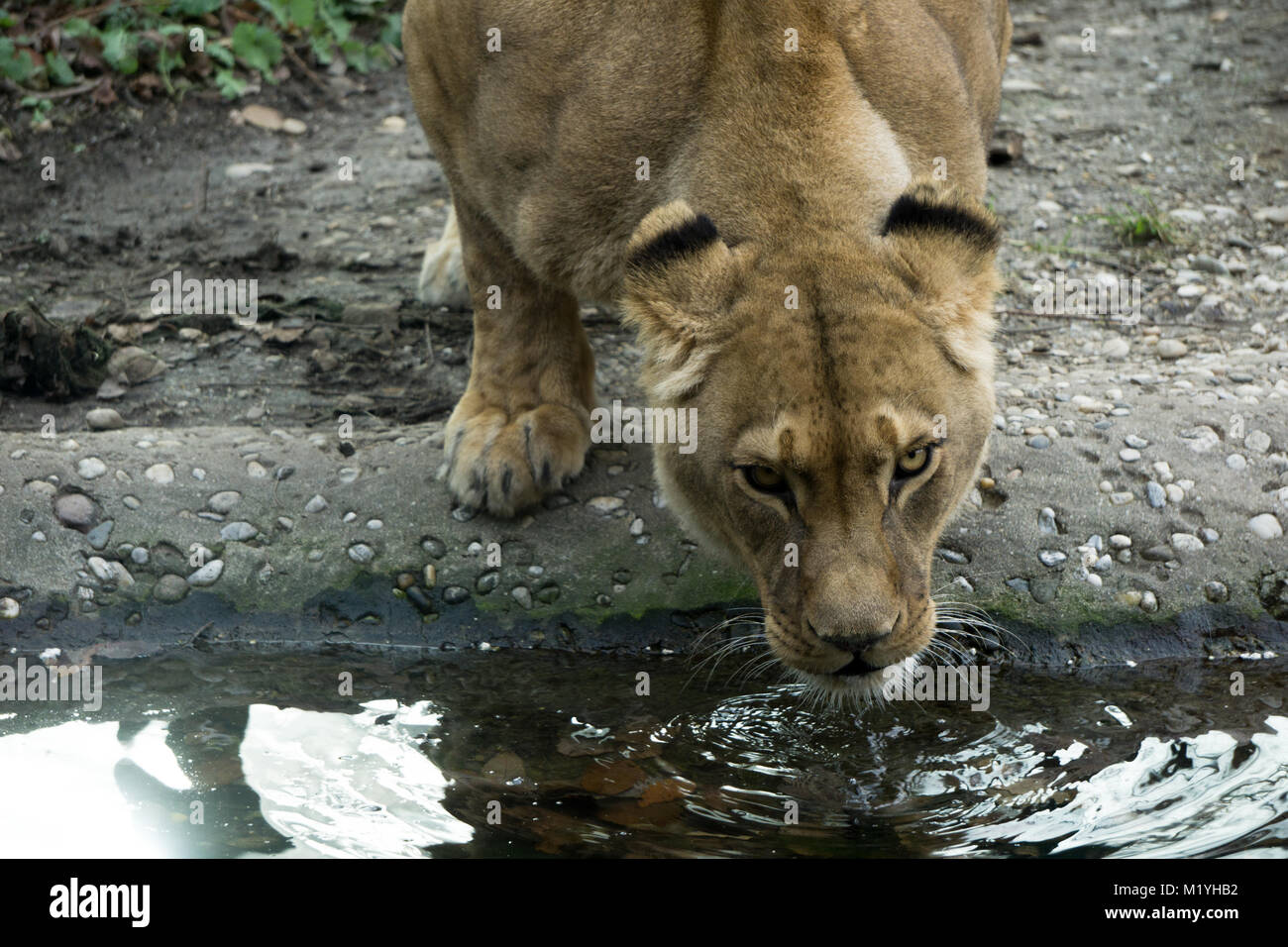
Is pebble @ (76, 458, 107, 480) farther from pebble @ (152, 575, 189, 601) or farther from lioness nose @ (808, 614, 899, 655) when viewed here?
lioness nose @ (808, 614, 899, 655)

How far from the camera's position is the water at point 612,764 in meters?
3.46

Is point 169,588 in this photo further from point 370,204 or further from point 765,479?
point 370,204

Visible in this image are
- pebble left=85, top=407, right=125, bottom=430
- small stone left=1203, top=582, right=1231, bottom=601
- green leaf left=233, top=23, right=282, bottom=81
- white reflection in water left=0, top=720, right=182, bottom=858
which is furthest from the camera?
green leaf left=233, top=23, right=282, bottom=81

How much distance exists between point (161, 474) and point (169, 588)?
47 cm

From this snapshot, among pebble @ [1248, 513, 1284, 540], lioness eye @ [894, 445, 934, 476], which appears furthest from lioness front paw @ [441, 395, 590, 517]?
pebble @ [1248, 513, 1284, 540]

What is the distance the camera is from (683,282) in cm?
368

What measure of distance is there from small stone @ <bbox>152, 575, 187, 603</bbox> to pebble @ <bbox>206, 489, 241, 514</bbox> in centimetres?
28

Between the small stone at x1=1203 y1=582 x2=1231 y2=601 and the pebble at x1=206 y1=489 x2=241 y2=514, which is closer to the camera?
the small stone at x1=1203 y1=582 x2=1231 y2=601

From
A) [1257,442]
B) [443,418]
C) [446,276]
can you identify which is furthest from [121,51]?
[1257,442]

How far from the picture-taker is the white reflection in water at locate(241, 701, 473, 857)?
3480 millimetres

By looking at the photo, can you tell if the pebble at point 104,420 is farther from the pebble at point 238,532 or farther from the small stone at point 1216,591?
the small stone at point 1216,591

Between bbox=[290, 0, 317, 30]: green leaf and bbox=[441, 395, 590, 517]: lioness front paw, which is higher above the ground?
bbox=[290, 0, 317, 30]: green leaf
